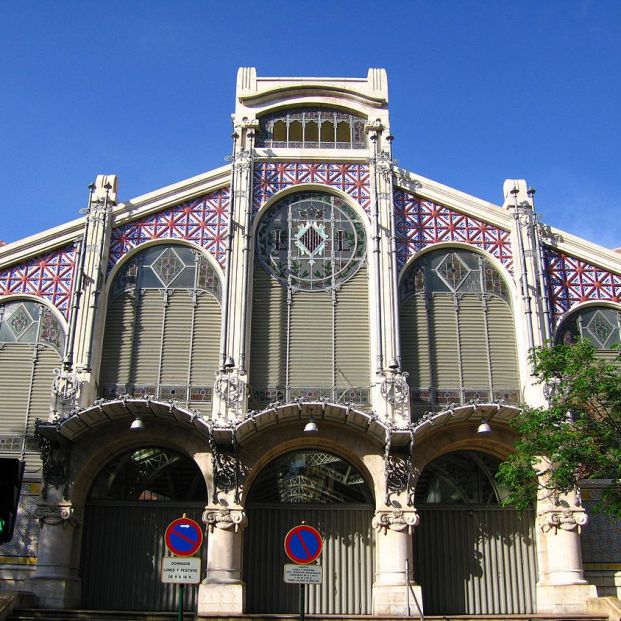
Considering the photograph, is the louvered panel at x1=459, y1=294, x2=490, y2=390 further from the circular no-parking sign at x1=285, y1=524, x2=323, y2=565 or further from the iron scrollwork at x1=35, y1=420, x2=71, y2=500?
the iron scrollwork at x1=35, y1=420, x2=71, y2=500

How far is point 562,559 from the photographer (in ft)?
71.8

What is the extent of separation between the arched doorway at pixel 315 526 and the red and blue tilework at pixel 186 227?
22.3 ft

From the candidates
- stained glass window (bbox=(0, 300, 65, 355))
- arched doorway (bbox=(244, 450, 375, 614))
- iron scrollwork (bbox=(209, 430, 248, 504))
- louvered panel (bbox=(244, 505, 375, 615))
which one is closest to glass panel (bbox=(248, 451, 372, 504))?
arched doorway (bbox=(244, 450, 375, 614))

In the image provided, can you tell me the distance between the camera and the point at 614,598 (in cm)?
2108

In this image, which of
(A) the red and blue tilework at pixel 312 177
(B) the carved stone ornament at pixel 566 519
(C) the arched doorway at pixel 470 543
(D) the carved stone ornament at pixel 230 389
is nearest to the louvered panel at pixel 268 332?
(D) the carved stone ornament at pixel 230 389

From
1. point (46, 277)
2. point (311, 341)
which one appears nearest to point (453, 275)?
point (311, 341)

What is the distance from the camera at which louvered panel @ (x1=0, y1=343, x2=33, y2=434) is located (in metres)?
24.0

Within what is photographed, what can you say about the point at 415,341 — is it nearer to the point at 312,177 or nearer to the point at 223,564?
the point at 312,177

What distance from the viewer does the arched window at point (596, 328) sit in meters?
25.4

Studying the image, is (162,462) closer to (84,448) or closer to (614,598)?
(84,448)

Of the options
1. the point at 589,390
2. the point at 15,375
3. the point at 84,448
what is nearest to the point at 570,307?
the point at 589,390

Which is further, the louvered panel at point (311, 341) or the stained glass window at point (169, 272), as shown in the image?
the stained glass window at point (169, 272)

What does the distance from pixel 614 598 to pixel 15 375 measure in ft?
56.8

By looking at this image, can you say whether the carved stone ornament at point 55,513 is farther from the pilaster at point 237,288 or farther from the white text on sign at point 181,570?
the white text on sign at point 181,570
